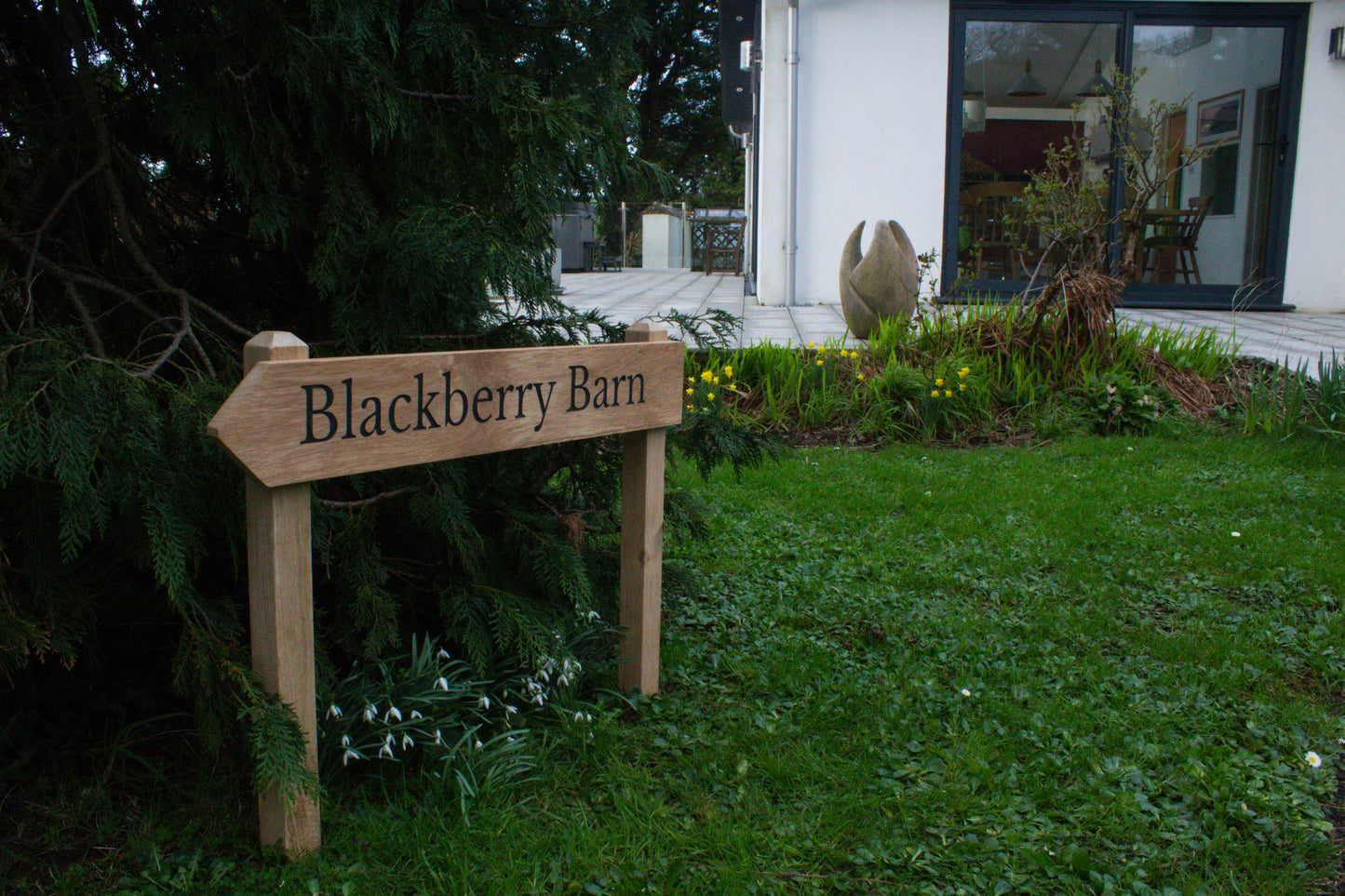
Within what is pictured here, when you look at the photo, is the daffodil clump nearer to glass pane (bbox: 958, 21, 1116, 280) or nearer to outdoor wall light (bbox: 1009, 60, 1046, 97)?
glass pane (bbox: 958, 21, 1116, 280)

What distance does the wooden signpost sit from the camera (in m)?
1.61

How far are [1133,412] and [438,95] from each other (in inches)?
163

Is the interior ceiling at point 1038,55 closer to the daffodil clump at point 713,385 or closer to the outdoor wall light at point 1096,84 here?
the outdoor wall light at point 1096,84

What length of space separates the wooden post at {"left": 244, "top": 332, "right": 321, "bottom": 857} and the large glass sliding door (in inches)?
317

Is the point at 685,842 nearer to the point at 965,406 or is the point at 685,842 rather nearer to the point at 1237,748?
the point at 1237,748

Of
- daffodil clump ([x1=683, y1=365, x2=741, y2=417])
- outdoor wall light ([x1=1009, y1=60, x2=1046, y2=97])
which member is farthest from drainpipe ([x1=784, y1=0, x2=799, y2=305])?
daffodil clump ([x1=683, y1=365, x2=741, y2=417])

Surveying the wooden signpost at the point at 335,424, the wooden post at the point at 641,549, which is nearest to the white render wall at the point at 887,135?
the wooden post at the point at 641,549

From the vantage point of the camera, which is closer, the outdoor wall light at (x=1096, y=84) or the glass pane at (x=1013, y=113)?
the outdoor wall light at (x=1096, y=84)

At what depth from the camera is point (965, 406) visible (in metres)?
5.25

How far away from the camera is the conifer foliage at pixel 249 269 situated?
5.78 ft

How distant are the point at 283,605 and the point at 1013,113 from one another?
10.3 m

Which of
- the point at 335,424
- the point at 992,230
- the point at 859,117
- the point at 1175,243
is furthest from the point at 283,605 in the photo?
the point at 1175,243

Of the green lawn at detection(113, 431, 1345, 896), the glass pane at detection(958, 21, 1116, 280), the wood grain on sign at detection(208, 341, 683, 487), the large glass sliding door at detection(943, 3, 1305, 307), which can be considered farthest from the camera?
the glass pane at detection(958, 21, 1116, 280)

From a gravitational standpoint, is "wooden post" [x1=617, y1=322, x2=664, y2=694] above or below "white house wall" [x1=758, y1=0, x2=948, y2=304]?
below
